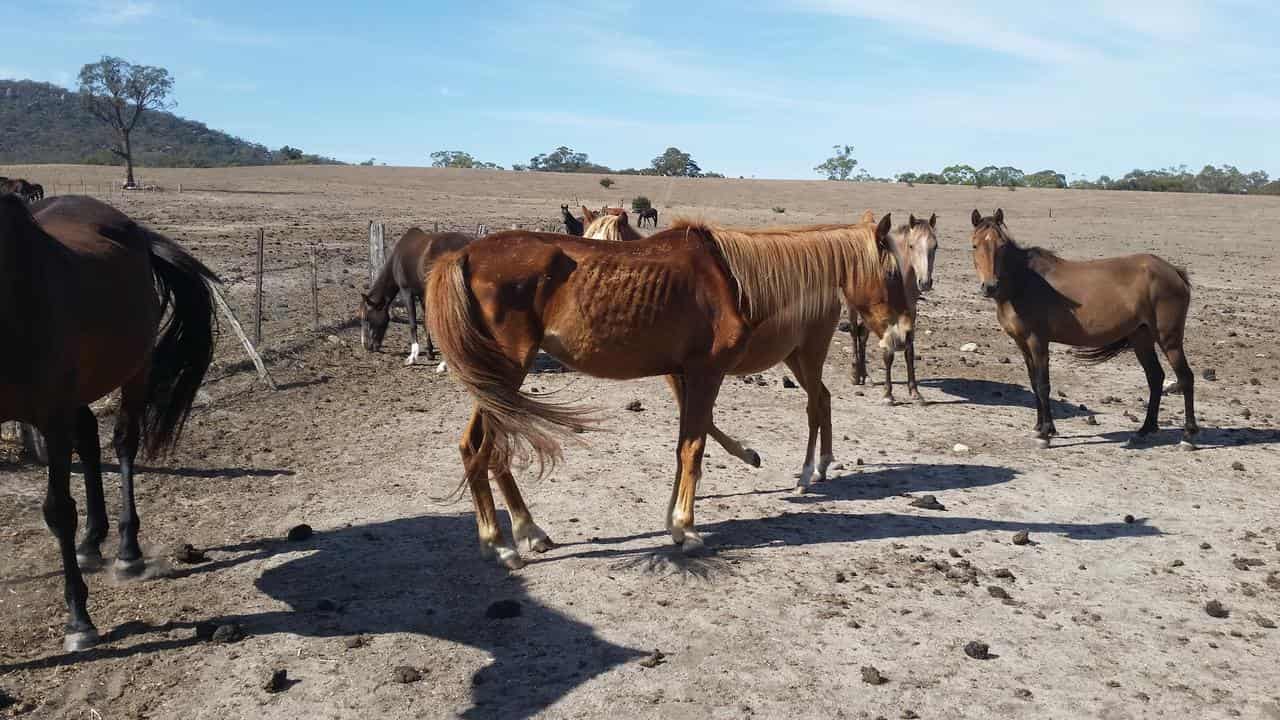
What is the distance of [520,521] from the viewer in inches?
227

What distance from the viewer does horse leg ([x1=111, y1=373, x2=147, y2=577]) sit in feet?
17.5

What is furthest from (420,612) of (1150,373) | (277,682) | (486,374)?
(1150,373)

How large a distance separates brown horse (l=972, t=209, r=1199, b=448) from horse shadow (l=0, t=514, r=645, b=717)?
6233mm

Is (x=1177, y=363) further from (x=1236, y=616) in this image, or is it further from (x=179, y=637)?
(x=179, y=637)

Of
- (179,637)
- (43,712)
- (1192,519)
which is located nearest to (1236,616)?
(1192,519)

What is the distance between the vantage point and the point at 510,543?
586 centimetres

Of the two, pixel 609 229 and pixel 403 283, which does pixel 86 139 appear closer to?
pixel 403 283

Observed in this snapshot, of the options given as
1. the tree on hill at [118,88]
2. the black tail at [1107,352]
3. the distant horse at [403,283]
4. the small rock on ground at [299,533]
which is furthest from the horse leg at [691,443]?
the tree on hill at [118,88]

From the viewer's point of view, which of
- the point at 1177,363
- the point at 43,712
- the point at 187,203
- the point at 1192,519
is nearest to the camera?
the point at 43,712

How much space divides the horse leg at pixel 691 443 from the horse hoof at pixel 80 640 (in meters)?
3.20

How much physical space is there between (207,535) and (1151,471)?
770 cm

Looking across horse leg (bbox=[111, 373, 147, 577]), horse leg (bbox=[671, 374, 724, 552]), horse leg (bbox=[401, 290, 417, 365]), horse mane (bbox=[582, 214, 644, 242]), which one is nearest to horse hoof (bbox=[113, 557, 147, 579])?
horse leg (bbox=[111, 373, 147, 577])

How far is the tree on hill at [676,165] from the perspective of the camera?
278ft

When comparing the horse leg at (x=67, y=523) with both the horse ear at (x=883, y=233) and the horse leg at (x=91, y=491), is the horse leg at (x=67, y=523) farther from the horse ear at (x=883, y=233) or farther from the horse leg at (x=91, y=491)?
the horse ear at (x=883, y=233)
